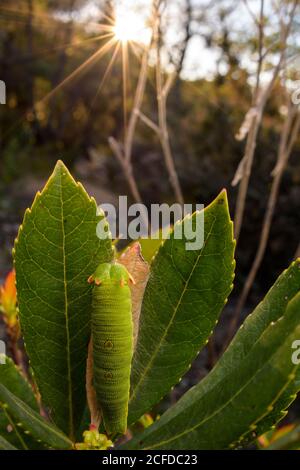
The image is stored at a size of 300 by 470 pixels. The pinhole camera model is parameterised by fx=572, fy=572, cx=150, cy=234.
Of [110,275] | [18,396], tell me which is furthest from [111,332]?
[18,396]

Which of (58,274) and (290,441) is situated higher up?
(58,274)

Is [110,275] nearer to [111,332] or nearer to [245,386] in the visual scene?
[111,332]

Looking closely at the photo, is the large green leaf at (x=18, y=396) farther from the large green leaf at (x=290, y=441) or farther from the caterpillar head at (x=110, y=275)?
the large green leaf at (x=290, y=441)

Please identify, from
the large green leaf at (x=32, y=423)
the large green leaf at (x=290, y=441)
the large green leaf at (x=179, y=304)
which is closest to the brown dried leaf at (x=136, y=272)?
the large green leaf at (x=179, y=304)

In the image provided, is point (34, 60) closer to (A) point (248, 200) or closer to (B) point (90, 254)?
(A) point (248, 200)

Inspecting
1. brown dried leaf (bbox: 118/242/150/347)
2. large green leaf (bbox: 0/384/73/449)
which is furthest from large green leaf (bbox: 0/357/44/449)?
brown dried leaf (bbox: 118/242/150/347)
